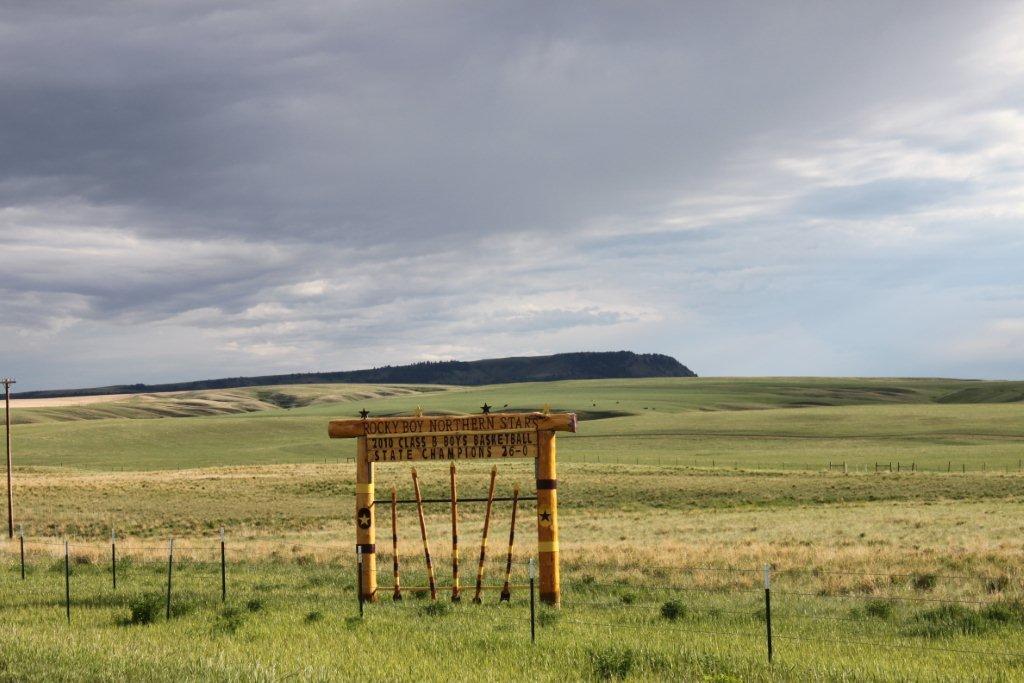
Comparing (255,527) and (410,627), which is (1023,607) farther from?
(255,527)

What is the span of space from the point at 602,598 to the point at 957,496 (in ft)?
137

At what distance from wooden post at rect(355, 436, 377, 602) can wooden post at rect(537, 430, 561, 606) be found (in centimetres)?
355

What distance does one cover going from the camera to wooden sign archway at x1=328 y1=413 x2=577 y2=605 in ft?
66.7

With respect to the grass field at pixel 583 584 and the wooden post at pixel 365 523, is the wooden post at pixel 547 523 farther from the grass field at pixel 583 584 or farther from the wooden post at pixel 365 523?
the wooden post at pixel 365 523

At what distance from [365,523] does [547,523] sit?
13.2ft

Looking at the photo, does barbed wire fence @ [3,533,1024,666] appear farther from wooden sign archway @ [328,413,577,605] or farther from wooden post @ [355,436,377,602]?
wooden sign archway @ [328,413,577,605]

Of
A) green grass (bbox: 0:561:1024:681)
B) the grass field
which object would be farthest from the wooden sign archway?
the grass field

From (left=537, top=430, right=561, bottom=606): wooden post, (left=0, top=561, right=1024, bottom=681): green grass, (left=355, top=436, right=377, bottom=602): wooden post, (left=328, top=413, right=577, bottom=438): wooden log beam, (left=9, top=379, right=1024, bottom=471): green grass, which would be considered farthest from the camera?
(left=9, top=379, right=1024, bottom=471): green grass

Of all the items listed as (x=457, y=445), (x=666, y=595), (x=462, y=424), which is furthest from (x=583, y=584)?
(x=462, y=424)

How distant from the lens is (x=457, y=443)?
827 inches

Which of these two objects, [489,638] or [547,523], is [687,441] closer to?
[547,523]

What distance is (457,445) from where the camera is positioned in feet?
68.8

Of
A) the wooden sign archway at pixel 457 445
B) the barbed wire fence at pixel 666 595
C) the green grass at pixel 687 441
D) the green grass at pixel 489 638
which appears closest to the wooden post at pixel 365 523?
the wooden sign archway at pixel 457 445

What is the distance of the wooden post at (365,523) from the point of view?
20.3 meters
